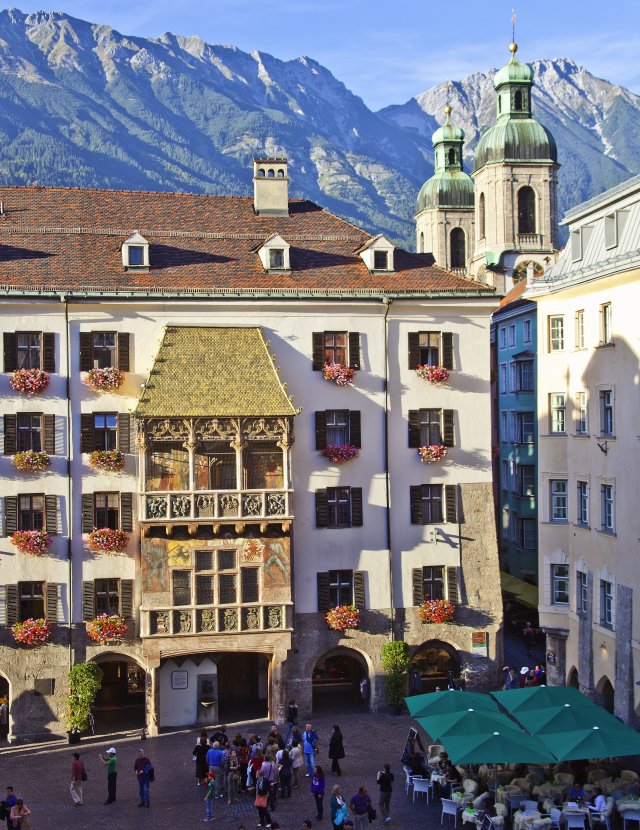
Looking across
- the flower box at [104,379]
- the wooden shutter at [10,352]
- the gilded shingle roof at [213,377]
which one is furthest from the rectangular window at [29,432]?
the gilded shingle roof at [213,377]

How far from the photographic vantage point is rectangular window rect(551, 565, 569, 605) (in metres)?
44.8

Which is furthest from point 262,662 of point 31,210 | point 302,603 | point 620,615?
point 31,210

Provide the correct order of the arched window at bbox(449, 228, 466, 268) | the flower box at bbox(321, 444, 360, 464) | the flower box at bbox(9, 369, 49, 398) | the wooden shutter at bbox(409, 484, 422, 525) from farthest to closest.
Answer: the arched window at bbox(449, 228, 466, 268), the wooden shutter at bbox(409, 484, 422, 525), the flower box at bbox(321, 444, 360, 464), the flower box at bbox(9, 369, 49, 398)

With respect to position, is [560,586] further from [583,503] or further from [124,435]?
[124,435]

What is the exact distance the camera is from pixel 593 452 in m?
42.1

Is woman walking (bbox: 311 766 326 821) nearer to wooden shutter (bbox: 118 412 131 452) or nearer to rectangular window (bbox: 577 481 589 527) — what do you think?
rectangular window (bbox: 577 481 589 527)

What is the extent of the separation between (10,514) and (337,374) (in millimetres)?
14043

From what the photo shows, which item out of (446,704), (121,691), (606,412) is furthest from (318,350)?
(121,691)

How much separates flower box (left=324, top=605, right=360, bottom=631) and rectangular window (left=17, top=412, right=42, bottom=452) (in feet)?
43.8

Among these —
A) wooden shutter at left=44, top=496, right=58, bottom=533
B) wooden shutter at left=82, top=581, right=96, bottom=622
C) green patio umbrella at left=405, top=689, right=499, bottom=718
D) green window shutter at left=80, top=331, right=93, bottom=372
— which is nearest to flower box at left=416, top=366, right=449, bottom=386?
green window shutter at left=80, top=331, right=93, bottom=372

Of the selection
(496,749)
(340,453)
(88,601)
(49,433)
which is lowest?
(496,749)

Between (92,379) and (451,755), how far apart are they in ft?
68.0

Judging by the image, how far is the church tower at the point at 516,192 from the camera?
109 m

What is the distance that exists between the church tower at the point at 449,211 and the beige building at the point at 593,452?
83.8m
